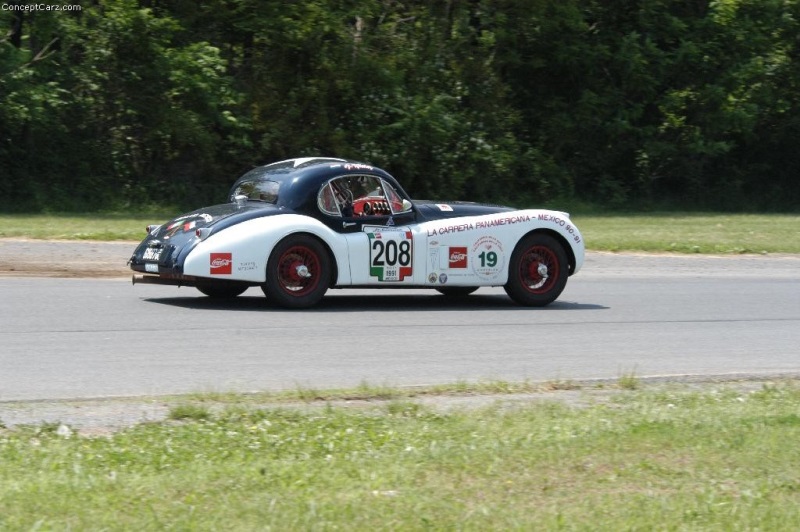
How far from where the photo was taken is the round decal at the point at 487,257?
13234mm

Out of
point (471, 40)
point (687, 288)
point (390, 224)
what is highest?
point (471, 40)

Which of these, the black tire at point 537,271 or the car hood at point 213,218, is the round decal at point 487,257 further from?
the car hood at point 213,218

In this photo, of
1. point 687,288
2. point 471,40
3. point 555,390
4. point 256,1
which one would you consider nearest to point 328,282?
point 555,390

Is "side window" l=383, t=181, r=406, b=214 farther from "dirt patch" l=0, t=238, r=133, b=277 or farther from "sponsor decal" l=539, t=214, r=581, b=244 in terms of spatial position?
"dirt patch" l=0, t=238, r=133, b=277

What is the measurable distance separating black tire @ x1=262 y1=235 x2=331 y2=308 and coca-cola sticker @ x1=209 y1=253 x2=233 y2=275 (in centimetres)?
49

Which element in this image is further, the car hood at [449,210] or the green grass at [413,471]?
the car hood at [449,210]

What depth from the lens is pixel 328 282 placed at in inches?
495

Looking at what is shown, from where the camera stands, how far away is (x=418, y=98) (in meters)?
28.6

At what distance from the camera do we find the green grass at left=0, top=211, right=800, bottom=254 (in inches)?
771

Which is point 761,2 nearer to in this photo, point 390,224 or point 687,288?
point 687,288

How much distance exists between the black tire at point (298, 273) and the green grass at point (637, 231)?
714 cm

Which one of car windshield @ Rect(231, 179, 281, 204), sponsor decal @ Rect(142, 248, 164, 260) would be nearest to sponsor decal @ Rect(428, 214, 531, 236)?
car windshield @ Rect(231, 179, 281, 204)

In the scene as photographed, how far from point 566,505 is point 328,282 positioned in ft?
24.0

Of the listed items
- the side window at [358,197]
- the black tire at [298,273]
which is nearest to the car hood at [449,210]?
the side window at [358,197]
